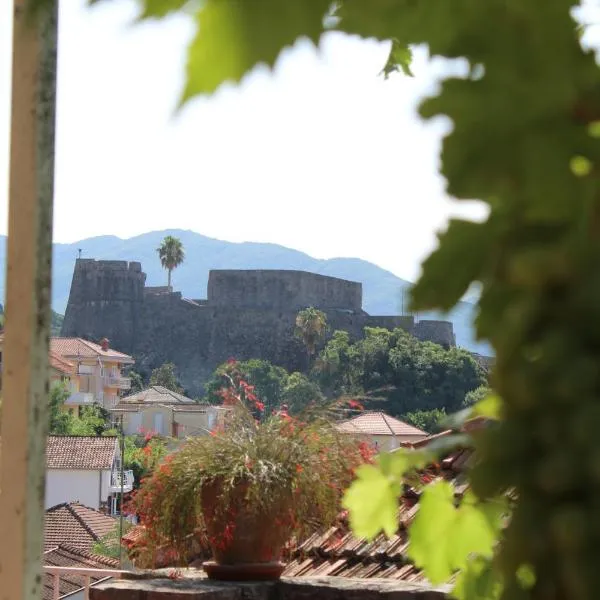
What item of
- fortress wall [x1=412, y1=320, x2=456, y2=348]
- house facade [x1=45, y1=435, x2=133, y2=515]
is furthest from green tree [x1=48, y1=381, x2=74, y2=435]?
fortress wall [x1=412, y1=320, x2=456, y2=348]

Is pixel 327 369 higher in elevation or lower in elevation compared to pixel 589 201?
higher

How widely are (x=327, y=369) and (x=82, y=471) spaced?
49.7 ft

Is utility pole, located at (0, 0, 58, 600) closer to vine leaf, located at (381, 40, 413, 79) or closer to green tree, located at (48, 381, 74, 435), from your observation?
vine leaf, located at (381, 40, 413, 79)

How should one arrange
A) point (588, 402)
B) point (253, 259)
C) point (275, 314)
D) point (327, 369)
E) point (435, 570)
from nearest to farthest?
point (588, 402) → point (435, 570) → point (327, 369) → point (275, 314) → point (253, 259)

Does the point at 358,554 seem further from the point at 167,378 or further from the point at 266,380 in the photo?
the point at 167,378

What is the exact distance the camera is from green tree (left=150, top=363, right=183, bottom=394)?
49.9 metres

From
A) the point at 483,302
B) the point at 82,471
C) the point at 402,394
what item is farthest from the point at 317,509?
the point at 402,394

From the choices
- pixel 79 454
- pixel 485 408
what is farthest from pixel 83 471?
pixel 485 408

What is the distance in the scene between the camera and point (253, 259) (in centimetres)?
19312

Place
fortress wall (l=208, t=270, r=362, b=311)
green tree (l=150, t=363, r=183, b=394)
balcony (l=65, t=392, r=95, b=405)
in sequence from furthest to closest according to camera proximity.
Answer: fortress wall (l=208, t=270, r=362, b=311) → green tree (l=150, t=363, r=183, b=394) → balcony (l=65, t=392, r=95, b=405)

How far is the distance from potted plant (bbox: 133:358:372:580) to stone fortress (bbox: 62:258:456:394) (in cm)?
4708

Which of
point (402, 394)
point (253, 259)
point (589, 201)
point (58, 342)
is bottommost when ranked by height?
point (589, 201)

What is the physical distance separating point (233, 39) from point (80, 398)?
149ft

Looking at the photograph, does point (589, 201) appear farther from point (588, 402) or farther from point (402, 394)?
point (402, 394)
